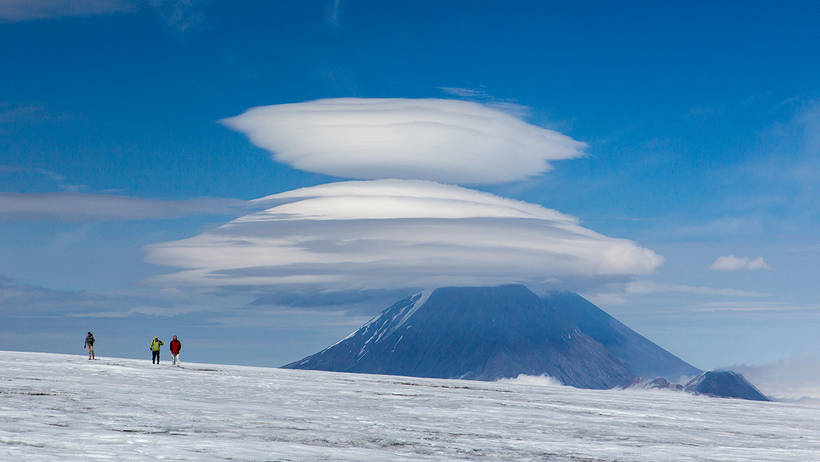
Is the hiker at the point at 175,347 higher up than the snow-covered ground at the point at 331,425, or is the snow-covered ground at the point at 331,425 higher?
the hiker at the point at 175,347

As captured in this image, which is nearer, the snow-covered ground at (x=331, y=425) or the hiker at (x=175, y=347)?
the snow-covered ground at (x=331, y=425)

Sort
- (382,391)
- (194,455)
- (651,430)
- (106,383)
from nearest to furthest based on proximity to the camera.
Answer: (194,455) → (651,430) → (106,383) → (382,391)

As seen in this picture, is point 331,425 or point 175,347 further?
point 175,347

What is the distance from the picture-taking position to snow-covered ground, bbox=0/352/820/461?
21906mm

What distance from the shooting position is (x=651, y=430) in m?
34.5

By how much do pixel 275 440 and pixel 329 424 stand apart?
5280 mm

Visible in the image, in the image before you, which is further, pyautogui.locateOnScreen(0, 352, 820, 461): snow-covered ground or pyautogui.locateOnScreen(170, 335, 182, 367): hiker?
pyautogui.locateOnScreen(170, 335, 182, 367): hiker

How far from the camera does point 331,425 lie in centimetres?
2869

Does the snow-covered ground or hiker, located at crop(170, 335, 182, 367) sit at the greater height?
hiker, located at crop(170, 335, 182, 367)

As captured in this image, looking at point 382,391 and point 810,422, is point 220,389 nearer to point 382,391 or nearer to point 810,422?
point 382,391

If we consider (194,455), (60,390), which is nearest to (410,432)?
(194,455)

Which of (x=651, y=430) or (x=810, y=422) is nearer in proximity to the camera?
(x=651, y=430)

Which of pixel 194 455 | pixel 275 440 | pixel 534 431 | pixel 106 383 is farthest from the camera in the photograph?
pixel 106 383

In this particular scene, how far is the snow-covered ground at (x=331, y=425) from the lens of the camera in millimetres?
21906
